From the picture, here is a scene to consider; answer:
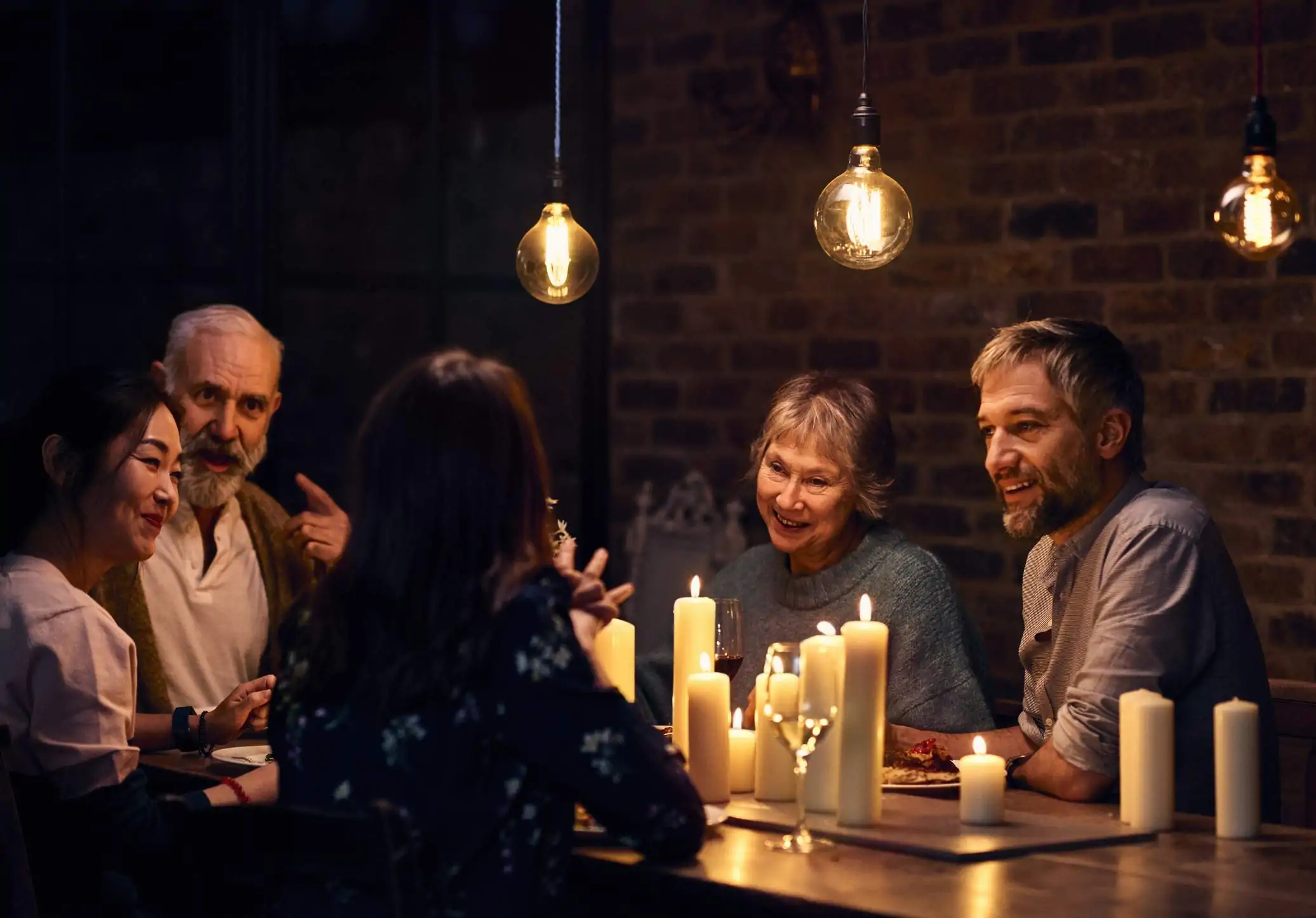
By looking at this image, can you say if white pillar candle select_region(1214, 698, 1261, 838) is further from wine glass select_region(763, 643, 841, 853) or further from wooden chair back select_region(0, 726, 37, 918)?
wooden chair back select_region(0, 726, 37, 918)

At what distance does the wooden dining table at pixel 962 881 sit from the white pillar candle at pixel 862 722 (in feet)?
0.29

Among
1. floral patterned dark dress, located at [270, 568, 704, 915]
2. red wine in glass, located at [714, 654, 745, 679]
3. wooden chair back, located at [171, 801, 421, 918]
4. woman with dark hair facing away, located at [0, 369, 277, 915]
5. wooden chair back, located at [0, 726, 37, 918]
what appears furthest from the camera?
red wine in glass, located at [714, 654, 745, 679]

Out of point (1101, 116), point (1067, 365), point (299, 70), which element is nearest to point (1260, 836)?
point (1067, 365)

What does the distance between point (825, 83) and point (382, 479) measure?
9.14 feet

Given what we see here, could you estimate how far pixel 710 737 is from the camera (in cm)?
278

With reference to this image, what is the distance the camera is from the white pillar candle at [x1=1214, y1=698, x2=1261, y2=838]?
8.53 ft

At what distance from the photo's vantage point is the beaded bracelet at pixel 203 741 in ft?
10.6

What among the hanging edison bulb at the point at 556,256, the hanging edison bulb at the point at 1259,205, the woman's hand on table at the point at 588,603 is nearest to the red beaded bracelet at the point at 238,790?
the woman's hand on table at the point at 588,603

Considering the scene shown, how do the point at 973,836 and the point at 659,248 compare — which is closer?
the point at 973,836

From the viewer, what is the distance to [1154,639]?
113 inches

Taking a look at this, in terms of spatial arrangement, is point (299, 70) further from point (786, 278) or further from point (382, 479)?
point (382, 479)

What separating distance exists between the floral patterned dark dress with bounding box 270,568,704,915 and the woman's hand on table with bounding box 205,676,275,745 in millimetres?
961

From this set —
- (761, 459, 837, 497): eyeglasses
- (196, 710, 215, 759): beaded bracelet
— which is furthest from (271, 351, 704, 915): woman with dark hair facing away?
(761, 459, 837, 497): eyeglasses

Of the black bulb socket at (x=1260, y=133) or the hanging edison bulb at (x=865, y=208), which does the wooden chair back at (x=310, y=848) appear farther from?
the black bulb socket at (x=1260, y=133)
